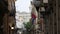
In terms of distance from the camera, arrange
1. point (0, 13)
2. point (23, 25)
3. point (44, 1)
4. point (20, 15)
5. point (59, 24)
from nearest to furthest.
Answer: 1. point (59, 24)
2. point (0, 13)
3. point (44, 1)
4. point (23, 25)
5. point (20, 15)

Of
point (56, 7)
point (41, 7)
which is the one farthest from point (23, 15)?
point (56, 7)

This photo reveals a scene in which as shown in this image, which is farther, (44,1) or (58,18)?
(44,1)

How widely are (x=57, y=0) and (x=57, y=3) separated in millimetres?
183

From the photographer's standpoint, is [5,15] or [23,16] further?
[23,16]

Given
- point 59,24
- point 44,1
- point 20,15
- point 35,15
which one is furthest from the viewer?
point 20,15

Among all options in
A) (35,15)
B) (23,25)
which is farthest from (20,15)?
(35,15)

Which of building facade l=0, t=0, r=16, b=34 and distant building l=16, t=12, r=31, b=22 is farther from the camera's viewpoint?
distant building l=16, t=12, r=31, b=22

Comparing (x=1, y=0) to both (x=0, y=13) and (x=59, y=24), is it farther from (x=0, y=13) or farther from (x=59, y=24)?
(x=59, y=24)

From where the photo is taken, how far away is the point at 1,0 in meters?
15.6

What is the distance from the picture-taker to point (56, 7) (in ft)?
44.4

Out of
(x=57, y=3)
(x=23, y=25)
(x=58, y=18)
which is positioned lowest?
(x=23, y=25)

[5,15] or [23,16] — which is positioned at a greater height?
[5,15]

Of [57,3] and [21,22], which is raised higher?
[57,3]

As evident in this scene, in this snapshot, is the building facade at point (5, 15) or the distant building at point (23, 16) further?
the distant building at point (23, 16)
